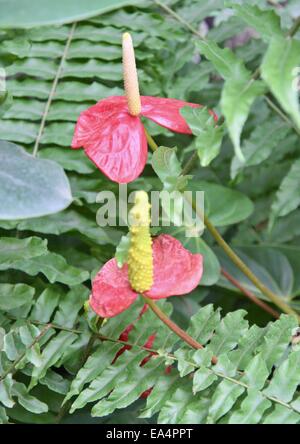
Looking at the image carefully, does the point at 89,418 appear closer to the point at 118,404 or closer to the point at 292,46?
the point at 118,404

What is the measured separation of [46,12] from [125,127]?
0.65 ft

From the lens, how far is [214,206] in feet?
3.42

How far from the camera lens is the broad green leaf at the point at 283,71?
1.39ft

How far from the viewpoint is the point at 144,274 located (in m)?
0.58

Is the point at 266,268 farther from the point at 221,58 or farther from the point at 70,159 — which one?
the point at 221,58

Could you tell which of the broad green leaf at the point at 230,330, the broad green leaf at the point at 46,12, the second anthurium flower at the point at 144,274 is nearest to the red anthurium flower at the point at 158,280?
the second anthurium flower at the point at 144,274

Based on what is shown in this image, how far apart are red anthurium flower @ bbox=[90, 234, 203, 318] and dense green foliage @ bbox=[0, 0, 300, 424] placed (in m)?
0.04

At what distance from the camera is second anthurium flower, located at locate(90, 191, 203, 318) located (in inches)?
22.5

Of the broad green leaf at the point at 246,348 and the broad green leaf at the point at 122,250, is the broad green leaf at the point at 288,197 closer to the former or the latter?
the broad green leaf at the point at 246,348

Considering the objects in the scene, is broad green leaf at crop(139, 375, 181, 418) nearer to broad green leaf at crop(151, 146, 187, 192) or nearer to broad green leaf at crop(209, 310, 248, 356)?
broad green leaf at crop(209, 310, 248, 356)

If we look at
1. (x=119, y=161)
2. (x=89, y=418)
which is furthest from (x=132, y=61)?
(x=89, y=418)

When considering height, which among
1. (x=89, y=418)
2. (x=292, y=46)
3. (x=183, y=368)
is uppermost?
(x=292, y=46)

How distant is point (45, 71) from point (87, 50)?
73 millimetres

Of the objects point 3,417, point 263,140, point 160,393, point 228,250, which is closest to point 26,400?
point 3,417
